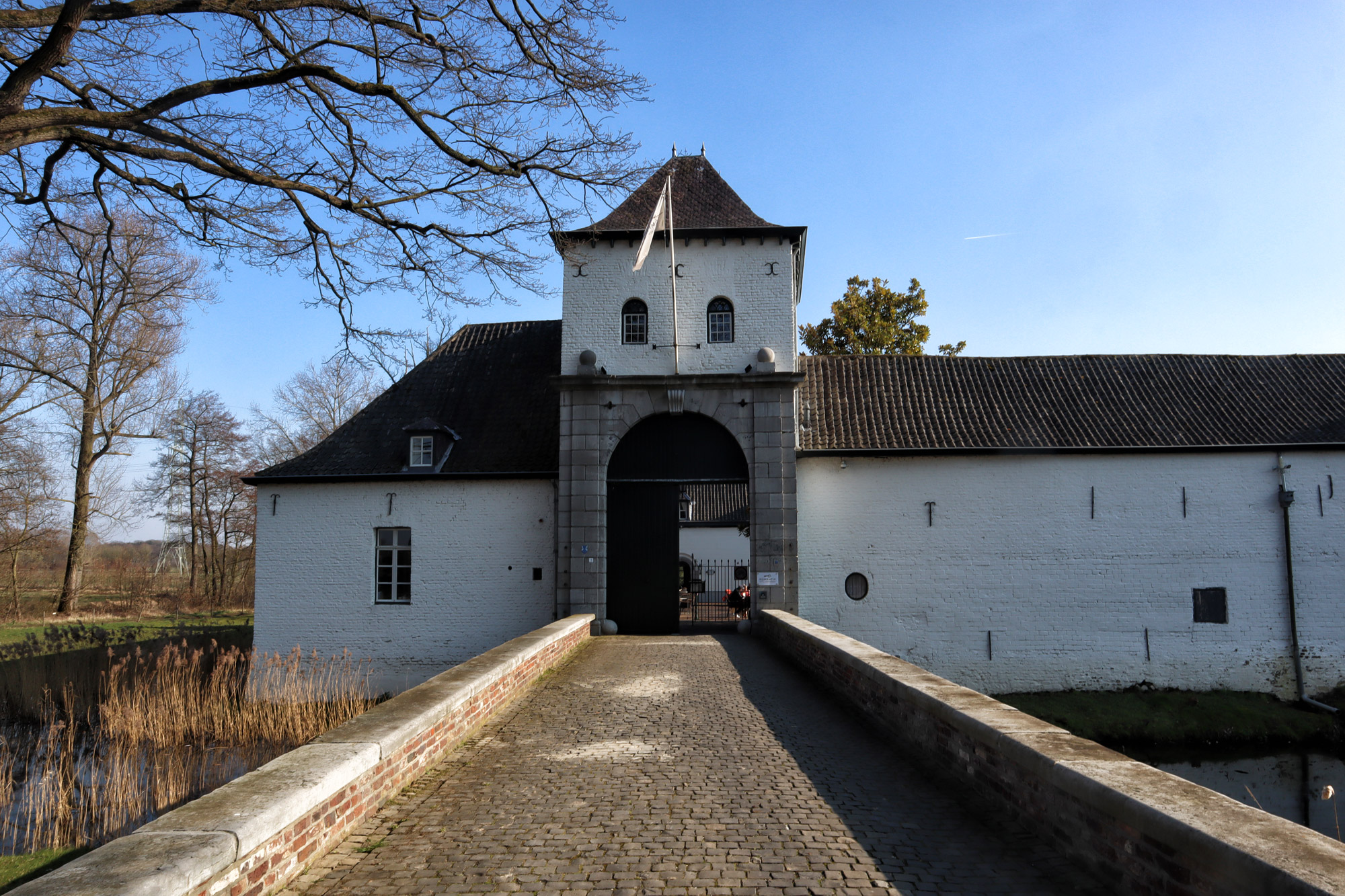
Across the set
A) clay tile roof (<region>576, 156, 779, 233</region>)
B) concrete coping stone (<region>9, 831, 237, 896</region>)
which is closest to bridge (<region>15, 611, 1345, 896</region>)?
concrete coping stone (<region>9, 831, 237, 896</region>)

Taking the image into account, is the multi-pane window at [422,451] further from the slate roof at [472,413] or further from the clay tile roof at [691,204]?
the clay tile roof at [691,204]

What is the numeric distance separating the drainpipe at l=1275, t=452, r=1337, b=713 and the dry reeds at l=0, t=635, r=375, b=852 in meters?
14.2

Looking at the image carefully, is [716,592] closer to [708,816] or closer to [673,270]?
[673,270]

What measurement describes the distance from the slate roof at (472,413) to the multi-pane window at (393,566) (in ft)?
3.67

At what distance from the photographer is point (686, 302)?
45.1 ft

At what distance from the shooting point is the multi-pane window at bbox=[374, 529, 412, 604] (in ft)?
46.2

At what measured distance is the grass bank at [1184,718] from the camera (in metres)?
11.9

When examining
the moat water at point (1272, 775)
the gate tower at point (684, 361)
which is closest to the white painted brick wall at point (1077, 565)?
the gate tower at point (684, 361)

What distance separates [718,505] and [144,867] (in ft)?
83.4

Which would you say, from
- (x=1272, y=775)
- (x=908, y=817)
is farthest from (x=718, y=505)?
(x=908, y=817)

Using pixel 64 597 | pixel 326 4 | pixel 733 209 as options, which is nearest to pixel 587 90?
pixel 326 4

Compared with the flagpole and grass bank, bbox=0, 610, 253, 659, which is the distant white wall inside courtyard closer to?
grass bank, bbox=0, 610, 253, 659

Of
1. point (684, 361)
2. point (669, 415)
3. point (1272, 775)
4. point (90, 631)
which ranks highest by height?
point (684, 361)

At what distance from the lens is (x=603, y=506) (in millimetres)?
13195
